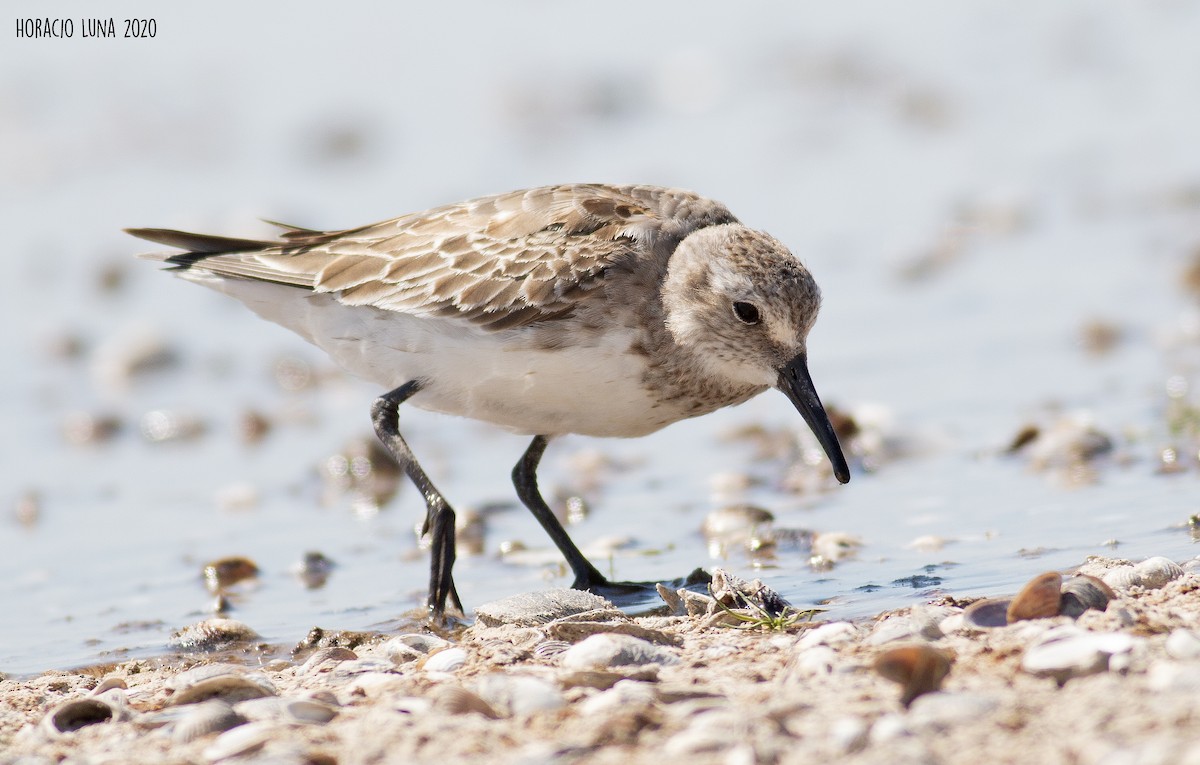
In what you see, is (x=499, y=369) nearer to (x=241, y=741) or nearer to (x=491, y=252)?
(x=491, y=252)

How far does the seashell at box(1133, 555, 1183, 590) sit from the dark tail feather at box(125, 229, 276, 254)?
4203mm

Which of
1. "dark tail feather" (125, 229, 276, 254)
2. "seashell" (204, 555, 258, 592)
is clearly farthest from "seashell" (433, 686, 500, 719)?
"dark tail feather" (125, 229, 276, 254)

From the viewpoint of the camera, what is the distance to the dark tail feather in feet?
23.5

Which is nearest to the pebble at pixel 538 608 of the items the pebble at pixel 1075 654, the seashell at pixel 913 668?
the seashell at pixel 913 668

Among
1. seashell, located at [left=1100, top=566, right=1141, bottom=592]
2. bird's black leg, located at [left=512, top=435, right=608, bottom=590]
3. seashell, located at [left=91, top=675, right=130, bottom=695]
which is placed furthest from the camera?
bird's black leg, located at [left=512, top=435, right=608, bottom=590]

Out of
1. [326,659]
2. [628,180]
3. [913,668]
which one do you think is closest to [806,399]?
[326,659]

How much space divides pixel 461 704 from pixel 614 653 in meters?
0.64

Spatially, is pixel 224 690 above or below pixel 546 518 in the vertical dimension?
below

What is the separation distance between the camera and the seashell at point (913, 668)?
385 centimetres

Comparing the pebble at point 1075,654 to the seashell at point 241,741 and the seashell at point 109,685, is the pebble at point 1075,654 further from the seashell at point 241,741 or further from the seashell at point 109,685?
the seashell at point 109,685

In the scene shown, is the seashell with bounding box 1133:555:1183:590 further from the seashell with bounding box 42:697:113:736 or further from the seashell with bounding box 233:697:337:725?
the seashell with bounding box 42:697:113:736

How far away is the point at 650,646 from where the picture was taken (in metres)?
4.58

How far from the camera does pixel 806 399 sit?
607cm

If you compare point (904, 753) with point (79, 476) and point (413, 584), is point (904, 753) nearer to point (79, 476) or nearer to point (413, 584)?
point (413, 584)
